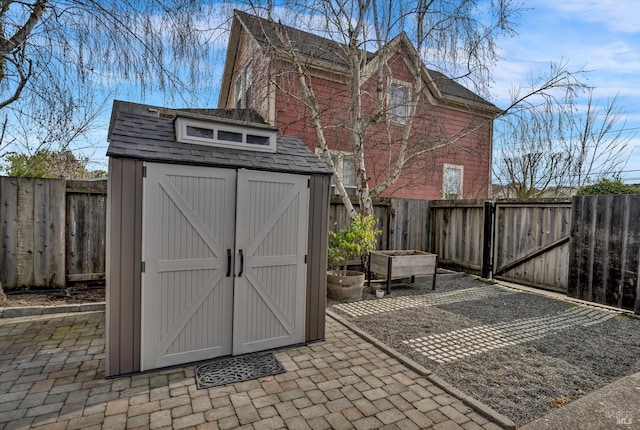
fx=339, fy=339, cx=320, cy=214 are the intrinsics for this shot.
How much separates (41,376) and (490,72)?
7.92 metres

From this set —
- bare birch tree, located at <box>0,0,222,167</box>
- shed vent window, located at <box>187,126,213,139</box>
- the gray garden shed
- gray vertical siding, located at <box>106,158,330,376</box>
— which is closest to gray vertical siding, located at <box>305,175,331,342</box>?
the gray garden shed

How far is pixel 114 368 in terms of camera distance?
3.05m

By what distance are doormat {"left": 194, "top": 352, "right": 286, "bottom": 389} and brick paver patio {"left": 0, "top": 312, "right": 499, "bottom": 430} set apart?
0.09m

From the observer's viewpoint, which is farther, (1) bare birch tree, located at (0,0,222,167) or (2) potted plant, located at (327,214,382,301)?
(2) potted plant, located at (327,214,382,301)

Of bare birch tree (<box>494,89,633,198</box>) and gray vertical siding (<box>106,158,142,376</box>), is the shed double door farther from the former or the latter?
bare birch tree (<box>494,89,633,198</box>)

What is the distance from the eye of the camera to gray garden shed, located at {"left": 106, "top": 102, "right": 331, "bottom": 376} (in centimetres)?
309

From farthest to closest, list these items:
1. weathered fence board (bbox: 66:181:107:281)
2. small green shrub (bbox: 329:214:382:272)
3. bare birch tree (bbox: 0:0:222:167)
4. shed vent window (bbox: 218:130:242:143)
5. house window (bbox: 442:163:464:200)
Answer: house window (bbox: 442:163:464:200), small green shrub (bbox: 329:214:382:272), weathered fence board (bbox: 66:181:107:281), bare birch tree (bbox: 0:0:222:167), shed vent window (bbox: 218:130:242:143)

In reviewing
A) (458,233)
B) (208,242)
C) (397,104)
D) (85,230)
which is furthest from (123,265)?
(458,233)

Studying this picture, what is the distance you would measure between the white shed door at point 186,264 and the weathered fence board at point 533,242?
604 cm

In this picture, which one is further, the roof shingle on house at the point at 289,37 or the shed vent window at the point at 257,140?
the roof shingle on house at the point at 289,37

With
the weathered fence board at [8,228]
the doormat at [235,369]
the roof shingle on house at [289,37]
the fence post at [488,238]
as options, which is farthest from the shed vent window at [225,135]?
the fence post at [488,238]

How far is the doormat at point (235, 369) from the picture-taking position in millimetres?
3057

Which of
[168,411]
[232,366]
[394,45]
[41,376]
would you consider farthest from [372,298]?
[394,45]

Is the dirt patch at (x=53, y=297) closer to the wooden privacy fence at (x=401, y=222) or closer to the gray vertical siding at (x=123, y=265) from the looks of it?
the gray vertical siding at (x=123, y=265)
